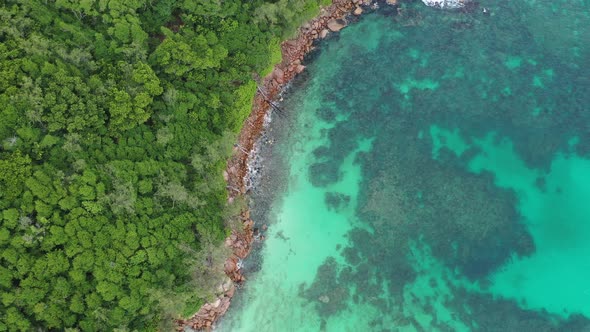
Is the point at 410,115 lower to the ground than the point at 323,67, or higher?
lower

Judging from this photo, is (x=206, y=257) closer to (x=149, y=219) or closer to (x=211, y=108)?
(x=149, y=219)

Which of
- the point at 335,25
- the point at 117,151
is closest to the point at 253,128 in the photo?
the point at 117,151

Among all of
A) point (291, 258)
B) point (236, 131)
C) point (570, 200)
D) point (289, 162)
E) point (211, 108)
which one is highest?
point (211, 108)

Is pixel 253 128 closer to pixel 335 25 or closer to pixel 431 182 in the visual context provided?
pixel 335 25

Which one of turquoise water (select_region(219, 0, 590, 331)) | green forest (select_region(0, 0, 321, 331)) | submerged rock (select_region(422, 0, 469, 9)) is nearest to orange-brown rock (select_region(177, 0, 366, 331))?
turquoise water (select_region(219, 0, 590, 331))

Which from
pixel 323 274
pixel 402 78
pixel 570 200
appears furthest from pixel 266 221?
pixel 570 200

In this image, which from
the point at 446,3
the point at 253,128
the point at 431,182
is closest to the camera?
the point at 431,182

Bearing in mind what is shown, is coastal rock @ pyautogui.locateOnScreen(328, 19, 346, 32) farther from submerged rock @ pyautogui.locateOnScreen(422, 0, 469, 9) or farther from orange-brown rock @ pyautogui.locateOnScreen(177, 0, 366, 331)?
submerged rock @ pyautogui.locateOnScreen(422, 0, 469, 9)
